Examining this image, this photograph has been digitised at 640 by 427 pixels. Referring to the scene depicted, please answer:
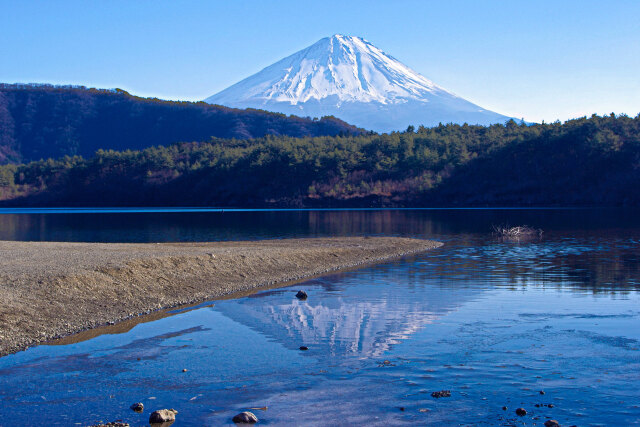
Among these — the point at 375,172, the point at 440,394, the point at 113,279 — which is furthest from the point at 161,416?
the point at 375,172

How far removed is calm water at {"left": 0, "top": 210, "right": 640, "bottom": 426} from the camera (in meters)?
9.53

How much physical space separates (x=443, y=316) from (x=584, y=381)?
6.12m

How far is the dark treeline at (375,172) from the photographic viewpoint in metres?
108

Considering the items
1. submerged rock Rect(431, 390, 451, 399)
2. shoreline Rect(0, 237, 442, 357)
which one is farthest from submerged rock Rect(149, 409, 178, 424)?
shoreline Rect(0, 237, 442, 357)

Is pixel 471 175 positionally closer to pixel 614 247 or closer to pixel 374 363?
pixel 614 247

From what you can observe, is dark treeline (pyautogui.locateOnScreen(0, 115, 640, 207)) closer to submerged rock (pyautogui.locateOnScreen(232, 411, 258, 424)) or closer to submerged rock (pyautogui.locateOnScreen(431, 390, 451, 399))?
submerged rock (pyautogui.locateOnScreen(431, 390, 451, 399))

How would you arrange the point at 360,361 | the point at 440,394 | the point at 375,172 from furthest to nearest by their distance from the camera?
1. the point at 375,172
2. the point at 360,361
3. the point at 440,394

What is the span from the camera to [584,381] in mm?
10734

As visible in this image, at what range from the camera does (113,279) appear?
19375 millimetres

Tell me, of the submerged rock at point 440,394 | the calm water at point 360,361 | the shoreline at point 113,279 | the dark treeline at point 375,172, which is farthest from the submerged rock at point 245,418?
the dark treeline at point 375,172

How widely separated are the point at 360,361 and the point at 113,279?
10081 millimetres

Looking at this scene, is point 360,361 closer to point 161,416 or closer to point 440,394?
point 440,394

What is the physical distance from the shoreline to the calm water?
97cm

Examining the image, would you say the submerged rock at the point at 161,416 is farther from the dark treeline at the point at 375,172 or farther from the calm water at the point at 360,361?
the dark treeline at the point at 375,172
